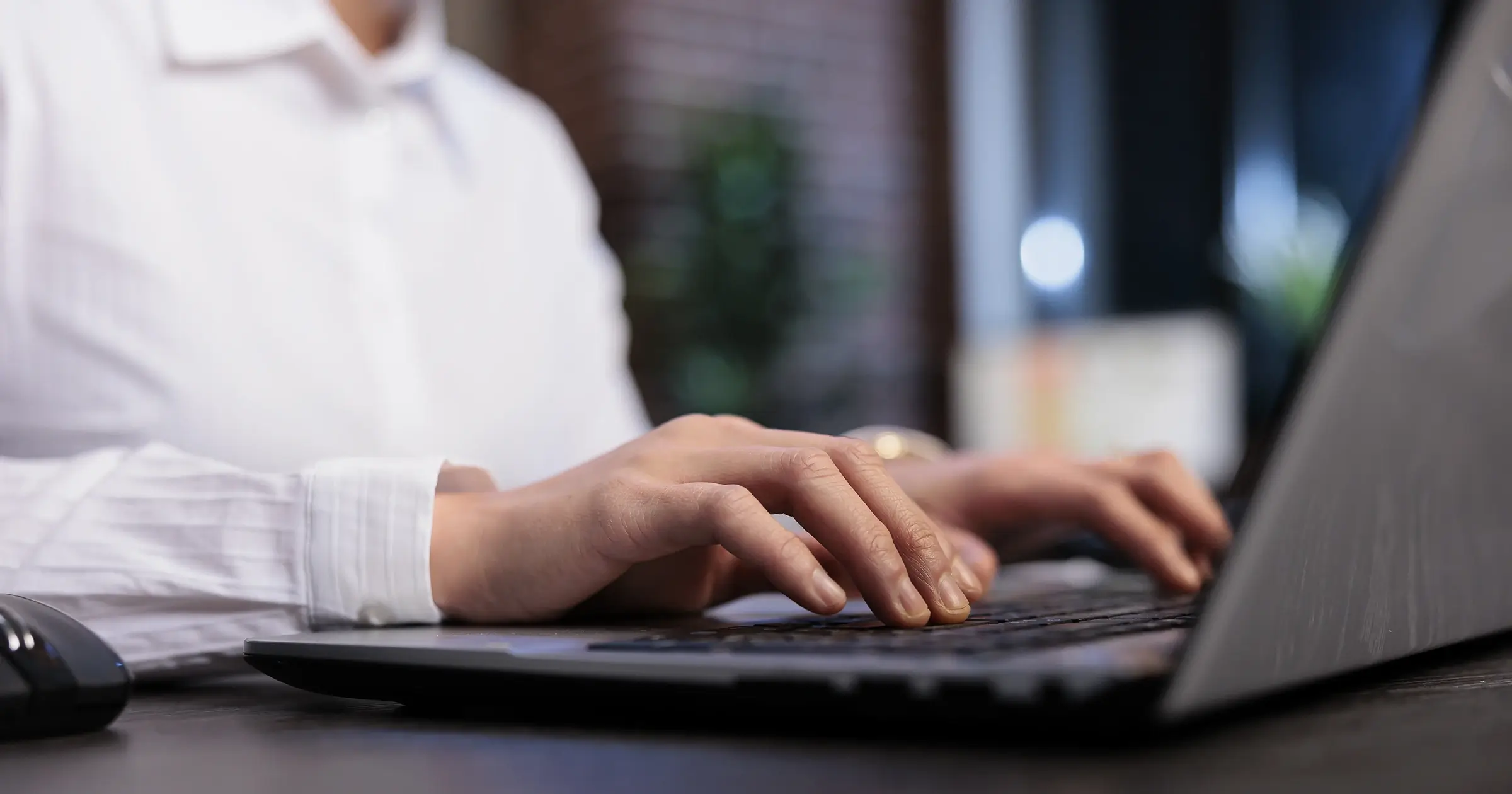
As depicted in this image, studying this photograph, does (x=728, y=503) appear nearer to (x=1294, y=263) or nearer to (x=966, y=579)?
(x=966, y=579)

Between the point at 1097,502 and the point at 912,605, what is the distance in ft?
1.20

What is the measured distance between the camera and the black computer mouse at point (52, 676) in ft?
1.21

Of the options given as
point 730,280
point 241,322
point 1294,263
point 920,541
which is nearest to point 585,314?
point 241,322

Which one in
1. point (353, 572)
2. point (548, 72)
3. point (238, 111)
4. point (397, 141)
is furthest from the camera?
point (548, 72)

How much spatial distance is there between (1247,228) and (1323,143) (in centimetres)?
32

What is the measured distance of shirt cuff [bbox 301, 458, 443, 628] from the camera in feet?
1.79

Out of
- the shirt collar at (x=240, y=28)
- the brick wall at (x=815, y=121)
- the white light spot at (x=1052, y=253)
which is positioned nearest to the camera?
the shirt collar at (x=240, y=28)

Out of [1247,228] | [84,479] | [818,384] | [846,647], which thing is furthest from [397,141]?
[1247,228]

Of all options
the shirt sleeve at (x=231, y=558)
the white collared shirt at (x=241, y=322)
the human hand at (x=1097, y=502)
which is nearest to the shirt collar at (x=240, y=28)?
the white collared shirt at (x=241, y=322)

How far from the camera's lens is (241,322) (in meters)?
0.90

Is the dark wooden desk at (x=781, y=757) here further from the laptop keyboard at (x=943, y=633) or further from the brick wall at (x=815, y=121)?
the brick wall at (x=815, y=121)

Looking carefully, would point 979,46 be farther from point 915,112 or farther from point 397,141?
point 397,141

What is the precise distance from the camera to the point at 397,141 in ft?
3.73

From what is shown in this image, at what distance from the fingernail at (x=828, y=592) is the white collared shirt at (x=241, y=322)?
188 millimetres
